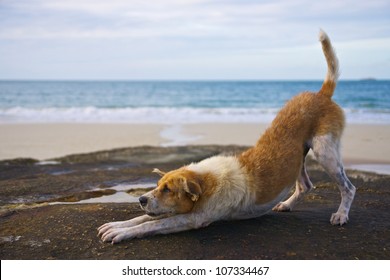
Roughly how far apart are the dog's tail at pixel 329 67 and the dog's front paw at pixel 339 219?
159cm

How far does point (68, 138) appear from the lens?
17.0 meters

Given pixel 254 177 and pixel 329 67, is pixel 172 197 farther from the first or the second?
pixel 329 67

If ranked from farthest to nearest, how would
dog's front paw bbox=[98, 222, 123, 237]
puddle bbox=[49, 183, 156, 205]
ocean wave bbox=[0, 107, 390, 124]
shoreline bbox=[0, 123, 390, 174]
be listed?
ocean wave bbox=[0, 107, 390, 124], shoreline bbox=[0, 123, 390, 174], puddle bbox=[49, 183, 156, 205], dog's front paw bbox=[98, 222, 123, 237]

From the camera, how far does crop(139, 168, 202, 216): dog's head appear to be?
502 centimetres

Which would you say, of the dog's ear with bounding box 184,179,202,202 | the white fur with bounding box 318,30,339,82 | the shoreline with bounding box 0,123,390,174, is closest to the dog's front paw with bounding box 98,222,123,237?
the dog's ear with bounding box 184,179,202,202

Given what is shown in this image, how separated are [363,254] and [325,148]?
142 centimetres

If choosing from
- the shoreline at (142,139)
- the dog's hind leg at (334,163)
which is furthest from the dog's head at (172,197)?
the shoreline at (142,139)

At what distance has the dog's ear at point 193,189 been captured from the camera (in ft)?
16.3

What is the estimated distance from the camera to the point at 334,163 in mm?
5730

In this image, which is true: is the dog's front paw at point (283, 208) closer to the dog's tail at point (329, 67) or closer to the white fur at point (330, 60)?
the dog's tail at point (329, 67)

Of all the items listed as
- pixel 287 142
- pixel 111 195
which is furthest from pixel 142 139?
pixel 287 142

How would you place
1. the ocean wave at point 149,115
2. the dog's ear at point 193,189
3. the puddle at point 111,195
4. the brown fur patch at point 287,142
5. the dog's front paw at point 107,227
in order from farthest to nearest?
the ocean wave at point 149,115 → the puddle at point 111,195 → the brown fur patch at point 287,142 → the dog's front paw at point 107,227 → the dog's ear at point 193,189

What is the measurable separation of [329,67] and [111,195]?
4.17 meters

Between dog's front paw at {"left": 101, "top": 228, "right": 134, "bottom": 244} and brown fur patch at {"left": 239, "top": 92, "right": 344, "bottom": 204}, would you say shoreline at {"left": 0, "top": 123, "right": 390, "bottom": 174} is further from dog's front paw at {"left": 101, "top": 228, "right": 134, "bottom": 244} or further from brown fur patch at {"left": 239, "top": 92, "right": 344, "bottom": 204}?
dog's front paw at {"left": 101, "top": 228, "right": 134, "bottom": 244}
